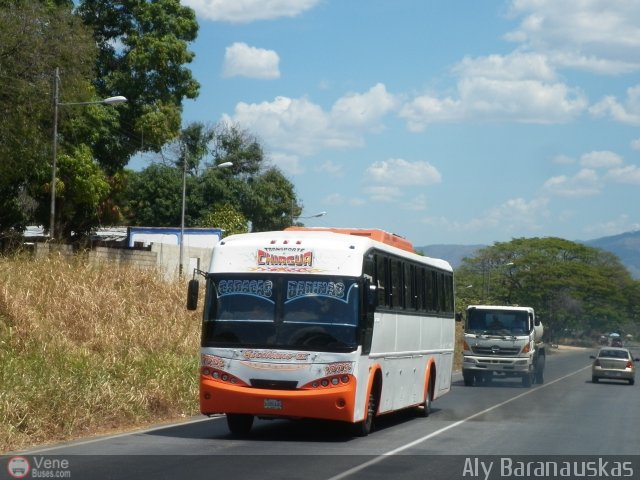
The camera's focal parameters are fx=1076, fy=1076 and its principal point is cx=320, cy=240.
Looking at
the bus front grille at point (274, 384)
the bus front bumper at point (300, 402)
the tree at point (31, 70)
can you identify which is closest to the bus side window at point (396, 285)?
the bus front bumper at point (300, 402)

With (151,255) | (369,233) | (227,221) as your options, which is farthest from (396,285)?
(227,221)

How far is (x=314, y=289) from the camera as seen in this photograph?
52.3 feet

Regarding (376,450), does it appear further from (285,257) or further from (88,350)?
(88,350)

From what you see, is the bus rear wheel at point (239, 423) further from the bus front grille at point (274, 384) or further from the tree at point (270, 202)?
the tree at point (270, 202)

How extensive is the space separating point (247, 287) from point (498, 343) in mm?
20921

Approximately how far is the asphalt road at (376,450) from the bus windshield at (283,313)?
1.47m

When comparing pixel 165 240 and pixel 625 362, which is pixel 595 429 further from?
pixel 165 240

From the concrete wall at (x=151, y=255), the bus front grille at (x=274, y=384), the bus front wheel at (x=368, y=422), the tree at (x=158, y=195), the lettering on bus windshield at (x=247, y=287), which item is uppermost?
the tree at (x=158, y=195)

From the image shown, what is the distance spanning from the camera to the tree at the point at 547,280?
318 feet

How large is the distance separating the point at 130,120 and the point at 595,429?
26.0 m

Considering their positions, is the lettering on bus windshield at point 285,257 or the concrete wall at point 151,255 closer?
the lettering on bus windshield at point 285,257

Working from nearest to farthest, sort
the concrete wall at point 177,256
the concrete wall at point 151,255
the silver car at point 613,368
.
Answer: the concrete wall at point 151,255, the silver car at point 613,368, the concrete wall at point 177,256

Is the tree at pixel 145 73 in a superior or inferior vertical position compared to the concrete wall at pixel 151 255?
superior

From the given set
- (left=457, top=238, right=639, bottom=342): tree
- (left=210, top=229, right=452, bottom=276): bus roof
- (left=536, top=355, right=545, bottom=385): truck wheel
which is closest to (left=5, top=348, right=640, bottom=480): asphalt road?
(left=210, top=229, right=452, bottom=276): bus roof
